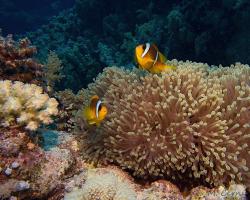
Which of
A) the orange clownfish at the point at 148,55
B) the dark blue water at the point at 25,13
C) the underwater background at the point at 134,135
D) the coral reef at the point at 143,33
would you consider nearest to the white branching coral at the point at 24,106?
the underwater background at the point at 134,135

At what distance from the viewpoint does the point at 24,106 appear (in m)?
3.26

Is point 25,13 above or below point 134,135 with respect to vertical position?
above

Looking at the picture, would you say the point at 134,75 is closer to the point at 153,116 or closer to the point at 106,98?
the point at 106,98

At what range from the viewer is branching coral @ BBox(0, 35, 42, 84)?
3.97 meters

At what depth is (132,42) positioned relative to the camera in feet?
42.6

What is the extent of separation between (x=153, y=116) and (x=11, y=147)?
4.43 ft

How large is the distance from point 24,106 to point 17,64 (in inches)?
36.6

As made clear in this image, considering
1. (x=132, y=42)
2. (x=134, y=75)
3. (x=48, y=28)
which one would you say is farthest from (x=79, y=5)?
(x=134, y=75)

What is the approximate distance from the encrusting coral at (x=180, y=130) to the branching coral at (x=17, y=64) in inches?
40.2

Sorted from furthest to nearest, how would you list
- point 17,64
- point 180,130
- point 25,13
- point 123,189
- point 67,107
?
1. point 25,13
2. point 67,107
3. point 17,64
4. point 180,130
5. point 123,189

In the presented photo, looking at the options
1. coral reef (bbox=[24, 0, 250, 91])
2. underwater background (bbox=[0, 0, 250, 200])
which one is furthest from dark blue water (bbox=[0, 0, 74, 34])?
underwater background (bbox=[0, 0, 250, 200])

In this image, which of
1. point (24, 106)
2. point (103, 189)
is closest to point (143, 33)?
point (24, 106)

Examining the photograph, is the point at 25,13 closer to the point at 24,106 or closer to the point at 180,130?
the point at 24,106

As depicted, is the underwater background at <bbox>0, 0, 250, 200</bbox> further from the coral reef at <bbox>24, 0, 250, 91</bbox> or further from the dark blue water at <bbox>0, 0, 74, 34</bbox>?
the dark blue water at <bbox>0, 0, 74, 34</bbox>
